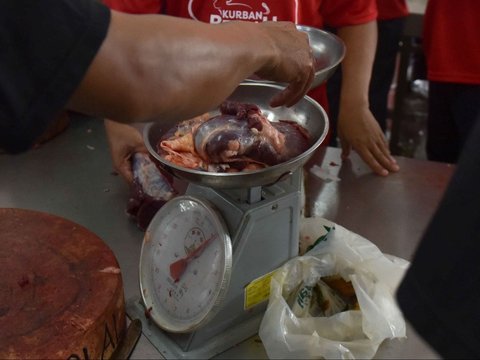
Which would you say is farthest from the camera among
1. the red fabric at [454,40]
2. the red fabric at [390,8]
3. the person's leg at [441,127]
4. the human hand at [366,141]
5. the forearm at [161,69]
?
the red fabric at [390,8]

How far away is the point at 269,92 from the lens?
1077mm

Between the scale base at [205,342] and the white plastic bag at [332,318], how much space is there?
5 cm

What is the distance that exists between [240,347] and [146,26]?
0.59 m

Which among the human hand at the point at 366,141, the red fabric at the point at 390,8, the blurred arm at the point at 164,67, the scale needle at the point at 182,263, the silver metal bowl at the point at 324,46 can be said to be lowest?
the human hand at the point at 366,141

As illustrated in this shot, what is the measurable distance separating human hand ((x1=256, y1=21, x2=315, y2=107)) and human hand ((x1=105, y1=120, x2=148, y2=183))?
54cm

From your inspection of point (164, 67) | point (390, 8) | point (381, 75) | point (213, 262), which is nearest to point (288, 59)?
point (164, 67)

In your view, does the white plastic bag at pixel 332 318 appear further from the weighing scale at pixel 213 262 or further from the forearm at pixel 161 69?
the forearm at pixel 161 69

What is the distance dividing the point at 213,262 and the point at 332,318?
0.22m

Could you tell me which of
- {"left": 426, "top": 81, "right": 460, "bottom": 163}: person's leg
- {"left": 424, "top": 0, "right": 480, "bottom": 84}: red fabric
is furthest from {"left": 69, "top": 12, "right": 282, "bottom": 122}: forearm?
{"left": 426, "top": 81, "right": 460, "bottom": 163}: person's leg

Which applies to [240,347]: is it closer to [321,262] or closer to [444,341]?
[321,262]

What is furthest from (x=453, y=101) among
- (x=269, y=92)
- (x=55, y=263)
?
(x=55, y=263)

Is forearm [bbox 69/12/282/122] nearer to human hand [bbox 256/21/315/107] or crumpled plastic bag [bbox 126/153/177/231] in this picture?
human hand [bbox 256/21/315/107]

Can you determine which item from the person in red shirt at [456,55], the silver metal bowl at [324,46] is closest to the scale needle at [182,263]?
the silver metal bowl at [324,46]

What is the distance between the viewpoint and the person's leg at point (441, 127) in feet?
6.46
